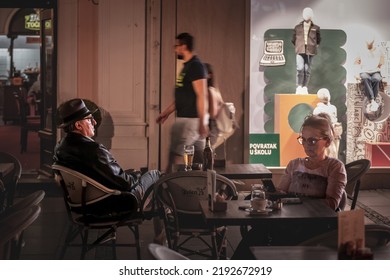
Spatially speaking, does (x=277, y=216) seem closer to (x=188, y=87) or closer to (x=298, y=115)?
(x=188, y=87)

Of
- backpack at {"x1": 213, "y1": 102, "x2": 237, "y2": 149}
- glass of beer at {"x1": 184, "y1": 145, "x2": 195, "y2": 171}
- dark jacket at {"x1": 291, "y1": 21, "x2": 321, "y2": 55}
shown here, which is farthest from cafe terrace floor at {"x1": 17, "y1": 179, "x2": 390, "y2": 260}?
dark jacket at {"x1": 291, "y1": 21, "x2": 321, "y2": 55}

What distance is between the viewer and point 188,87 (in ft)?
15.9


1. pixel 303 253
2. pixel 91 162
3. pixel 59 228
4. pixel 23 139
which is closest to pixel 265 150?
pixel 59 228

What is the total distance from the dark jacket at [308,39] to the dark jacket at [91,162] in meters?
2.31

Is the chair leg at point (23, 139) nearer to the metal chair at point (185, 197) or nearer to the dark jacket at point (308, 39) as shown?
the metal chair at point (185, 197)

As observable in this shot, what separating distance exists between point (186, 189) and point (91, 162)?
1.64 ft

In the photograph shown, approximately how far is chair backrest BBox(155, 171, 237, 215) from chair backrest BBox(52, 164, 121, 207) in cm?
24

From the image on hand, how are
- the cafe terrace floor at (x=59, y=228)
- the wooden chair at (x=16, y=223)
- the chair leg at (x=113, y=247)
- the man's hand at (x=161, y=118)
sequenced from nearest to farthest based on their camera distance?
the wooden chair at (x=16, y=223) < the chair leg at (x=113, y=247) < the cafe terrace floor at (x=59, y=228) < the man's hand at (x=161, y=118)

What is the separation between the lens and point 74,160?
3.90m

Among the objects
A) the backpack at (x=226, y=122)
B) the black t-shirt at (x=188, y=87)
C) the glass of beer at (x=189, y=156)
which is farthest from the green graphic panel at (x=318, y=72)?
the glass of beer at (x=189, y=156)

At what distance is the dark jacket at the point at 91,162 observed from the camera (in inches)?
153

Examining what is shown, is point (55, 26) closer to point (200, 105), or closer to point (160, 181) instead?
point (200, 105)

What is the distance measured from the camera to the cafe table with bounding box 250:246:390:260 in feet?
9.12

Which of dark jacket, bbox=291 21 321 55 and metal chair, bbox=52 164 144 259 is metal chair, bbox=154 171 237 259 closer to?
metal chair, bbox=52 164 144 259
